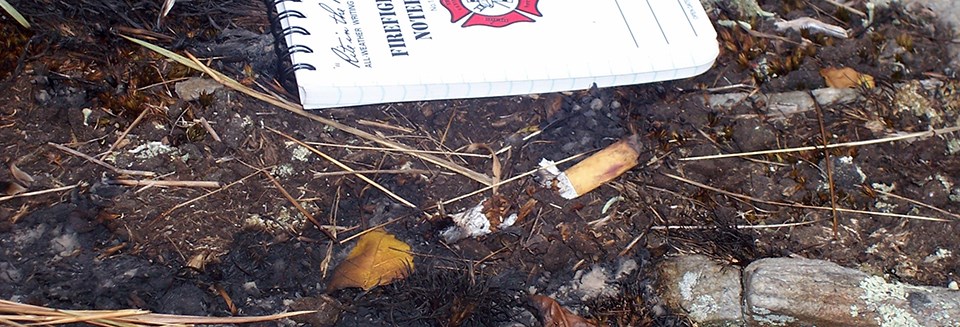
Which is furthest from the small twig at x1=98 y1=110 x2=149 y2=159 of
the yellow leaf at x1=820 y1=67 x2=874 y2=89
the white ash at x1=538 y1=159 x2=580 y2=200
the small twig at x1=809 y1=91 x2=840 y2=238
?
Answer: the yellow leaf at x1=820 y1=67 x2=874 y2=89

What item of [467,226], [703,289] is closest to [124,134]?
[467,226]

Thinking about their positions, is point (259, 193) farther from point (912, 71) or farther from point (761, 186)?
point (912, 71)

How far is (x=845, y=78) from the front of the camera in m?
1.99

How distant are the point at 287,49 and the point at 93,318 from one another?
2.17ft

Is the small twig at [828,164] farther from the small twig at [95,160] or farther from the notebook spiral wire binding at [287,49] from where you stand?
the small twig at [95,160]

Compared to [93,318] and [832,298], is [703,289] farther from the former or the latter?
[93,318]

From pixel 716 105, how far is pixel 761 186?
0.24 meters

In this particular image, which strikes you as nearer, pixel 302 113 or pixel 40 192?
pixel 40 192

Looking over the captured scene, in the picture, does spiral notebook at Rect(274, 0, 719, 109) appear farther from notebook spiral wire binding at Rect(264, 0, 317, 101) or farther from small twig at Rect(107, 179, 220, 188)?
small twig at Rect(107, 179, 220, 188)

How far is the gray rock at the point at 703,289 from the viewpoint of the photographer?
1594 mm

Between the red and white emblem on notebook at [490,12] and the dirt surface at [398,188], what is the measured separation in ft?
0.61

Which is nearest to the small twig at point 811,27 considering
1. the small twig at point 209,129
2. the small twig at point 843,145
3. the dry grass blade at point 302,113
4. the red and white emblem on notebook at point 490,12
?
the small twig at point 843,145

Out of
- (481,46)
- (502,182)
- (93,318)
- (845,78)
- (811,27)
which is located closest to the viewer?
(93,318)

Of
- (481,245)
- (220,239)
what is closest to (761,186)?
(481,245)
